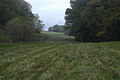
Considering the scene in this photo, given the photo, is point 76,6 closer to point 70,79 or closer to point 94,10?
point 94,10

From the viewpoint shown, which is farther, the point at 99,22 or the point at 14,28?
the point at 99,22

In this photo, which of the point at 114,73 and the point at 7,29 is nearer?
the point at 114,73

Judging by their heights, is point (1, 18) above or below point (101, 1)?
below

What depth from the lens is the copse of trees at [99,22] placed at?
36.8 meters

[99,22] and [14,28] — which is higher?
[99,22]

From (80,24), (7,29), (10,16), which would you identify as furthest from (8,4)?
(80,24)

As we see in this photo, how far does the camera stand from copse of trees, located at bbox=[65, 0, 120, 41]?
3678 cm

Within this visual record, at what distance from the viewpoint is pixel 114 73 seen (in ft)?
23.8

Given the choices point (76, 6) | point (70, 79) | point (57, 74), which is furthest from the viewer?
point (76, 6)

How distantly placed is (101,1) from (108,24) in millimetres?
6202

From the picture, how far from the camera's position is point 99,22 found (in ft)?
131

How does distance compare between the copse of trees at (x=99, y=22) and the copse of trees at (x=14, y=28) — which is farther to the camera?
the copse of trees at (x=99, y=22)

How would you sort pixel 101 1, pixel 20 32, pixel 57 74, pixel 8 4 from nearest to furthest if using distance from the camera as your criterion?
1. pixel 57 74
2. pixel 20 32
3. pixel 101 1
4. pixel 8 4

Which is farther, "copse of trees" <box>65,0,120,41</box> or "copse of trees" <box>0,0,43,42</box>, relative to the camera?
"copse of trees" <box>65,0,120,41</box>
